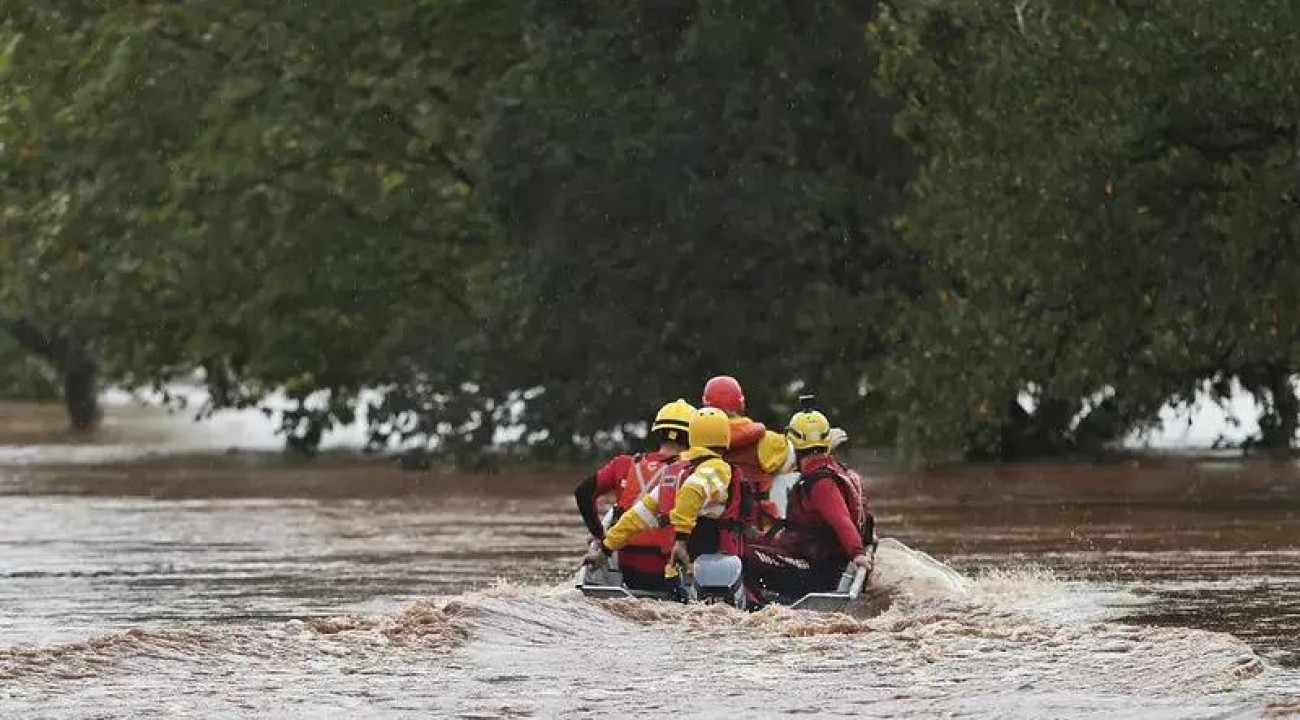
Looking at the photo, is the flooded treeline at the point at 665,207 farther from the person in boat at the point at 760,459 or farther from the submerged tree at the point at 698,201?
the person in boat at the point at 760,459

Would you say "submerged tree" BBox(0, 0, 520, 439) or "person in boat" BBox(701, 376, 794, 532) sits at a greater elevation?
"submerged tree" BBox(0, 0, 520, 439)

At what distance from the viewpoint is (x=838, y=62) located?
44.0m

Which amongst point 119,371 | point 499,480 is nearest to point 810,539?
point 499,480

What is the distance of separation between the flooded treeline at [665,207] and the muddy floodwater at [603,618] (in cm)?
267

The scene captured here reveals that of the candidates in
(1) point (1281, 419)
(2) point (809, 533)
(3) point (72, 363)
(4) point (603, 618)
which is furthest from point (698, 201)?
(3) point (72, 363)

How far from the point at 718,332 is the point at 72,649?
27.0 meters

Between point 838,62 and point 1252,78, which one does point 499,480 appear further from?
point 1252,78

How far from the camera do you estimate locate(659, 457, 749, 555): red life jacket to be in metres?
20.7

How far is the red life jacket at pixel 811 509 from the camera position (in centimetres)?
2169

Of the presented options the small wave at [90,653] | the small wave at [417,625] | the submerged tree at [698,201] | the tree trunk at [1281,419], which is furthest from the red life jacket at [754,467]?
the tree trunk at [1281,419]

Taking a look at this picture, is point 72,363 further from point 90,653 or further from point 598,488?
point 90,653

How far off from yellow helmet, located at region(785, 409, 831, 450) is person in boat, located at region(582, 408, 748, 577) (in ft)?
2.92

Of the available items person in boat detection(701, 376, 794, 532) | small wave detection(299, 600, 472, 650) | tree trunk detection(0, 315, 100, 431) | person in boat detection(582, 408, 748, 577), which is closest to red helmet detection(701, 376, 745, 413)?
person in boat detection(701, 376, 794, 532)

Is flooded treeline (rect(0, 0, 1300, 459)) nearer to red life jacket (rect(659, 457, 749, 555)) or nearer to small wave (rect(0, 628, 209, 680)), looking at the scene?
red life jacket (rect(659, 457, 749, 555))
